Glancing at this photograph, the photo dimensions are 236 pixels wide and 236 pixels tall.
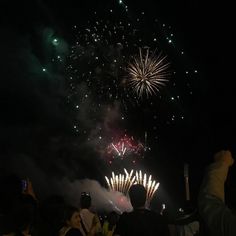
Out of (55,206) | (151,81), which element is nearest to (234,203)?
(55,206)

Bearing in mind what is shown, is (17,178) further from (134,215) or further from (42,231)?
(134,215)

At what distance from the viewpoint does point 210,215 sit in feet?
5.89

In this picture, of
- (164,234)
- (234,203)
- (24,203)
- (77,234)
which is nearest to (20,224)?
(24,203)

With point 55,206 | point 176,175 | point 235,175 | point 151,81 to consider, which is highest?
point 176,175

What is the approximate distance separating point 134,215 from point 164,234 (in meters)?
0.31

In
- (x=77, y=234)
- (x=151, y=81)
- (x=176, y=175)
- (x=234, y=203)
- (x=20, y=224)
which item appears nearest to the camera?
(x=234, y=203)

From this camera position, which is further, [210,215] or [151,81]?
[151,81]

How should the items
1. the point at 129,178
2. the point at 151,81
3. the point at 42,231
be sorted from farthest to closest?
the point at 129,178 < the point at 151,81 < the point at 42,231

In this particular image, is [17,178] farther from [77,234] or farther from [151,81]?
[151,81]

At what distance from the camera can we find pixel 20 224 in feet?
11.9

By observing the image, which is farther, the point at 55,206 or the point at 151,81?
the point at 151,81

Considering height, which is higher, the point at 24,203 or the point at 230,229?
the point at 24,203

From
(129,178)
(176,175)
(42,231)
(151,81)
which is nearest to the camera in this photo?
(42,231)

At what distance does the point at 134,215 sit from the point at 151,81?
13002 millimetres
